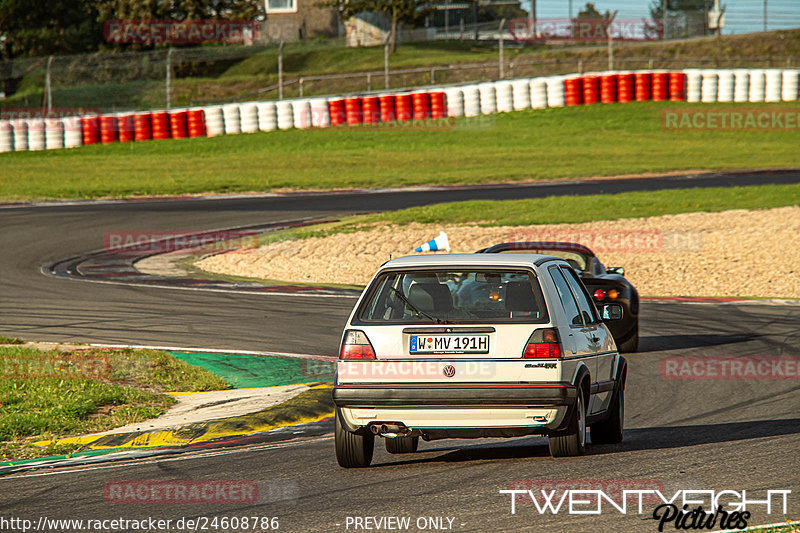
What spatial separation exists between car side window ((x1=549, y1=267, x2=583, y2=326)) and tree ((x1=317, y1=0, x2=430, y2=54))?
60796 millimetres

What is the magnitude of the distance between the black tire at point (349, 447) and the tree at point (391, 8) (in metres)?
61.6

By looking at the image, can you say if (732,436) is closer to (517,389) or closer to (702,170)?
(517,389)

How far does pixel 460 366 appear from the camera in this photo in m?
6.95

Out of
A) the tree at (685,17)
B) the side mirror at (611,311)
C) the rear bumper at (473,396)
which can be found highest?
the tree at (685,17)

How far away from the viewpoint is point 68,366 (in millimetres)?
11445

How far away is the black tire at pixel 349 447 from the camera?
728 centimetres

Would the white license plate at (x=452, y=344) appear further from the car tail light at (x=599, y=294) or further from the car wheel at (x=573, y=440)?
the car tail light at (x=599, y=294)

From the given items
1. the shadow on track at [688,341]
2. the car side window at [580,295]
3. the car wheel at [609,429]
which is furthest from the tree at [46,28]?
the car wheel at [609,429]

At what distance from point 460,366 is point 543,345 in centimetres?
53

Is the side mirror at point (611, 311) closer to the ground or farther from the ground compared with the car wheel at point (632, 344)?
farther from the ground

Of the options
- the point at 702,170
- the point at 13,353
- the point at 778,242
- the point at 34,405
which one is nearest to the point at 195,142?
the point at 702,170

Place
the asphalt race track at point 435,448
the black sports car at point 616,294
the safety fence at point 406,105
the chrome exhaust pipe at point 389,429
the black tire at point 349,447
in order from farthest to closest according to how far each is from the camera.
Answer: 1. the safety fence at point 406,105
2. the black sports car at point 616,294
3. the black tire at point 349,447
4. the chrome exhaust pipe at point 389,429
5. the asphalt race track at point 435,448

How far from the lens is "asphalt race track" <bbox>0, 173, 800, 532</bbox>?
627cm

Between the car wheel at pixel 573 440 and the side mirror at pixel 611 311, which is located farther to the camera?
the side mirror at pixel 611 311
